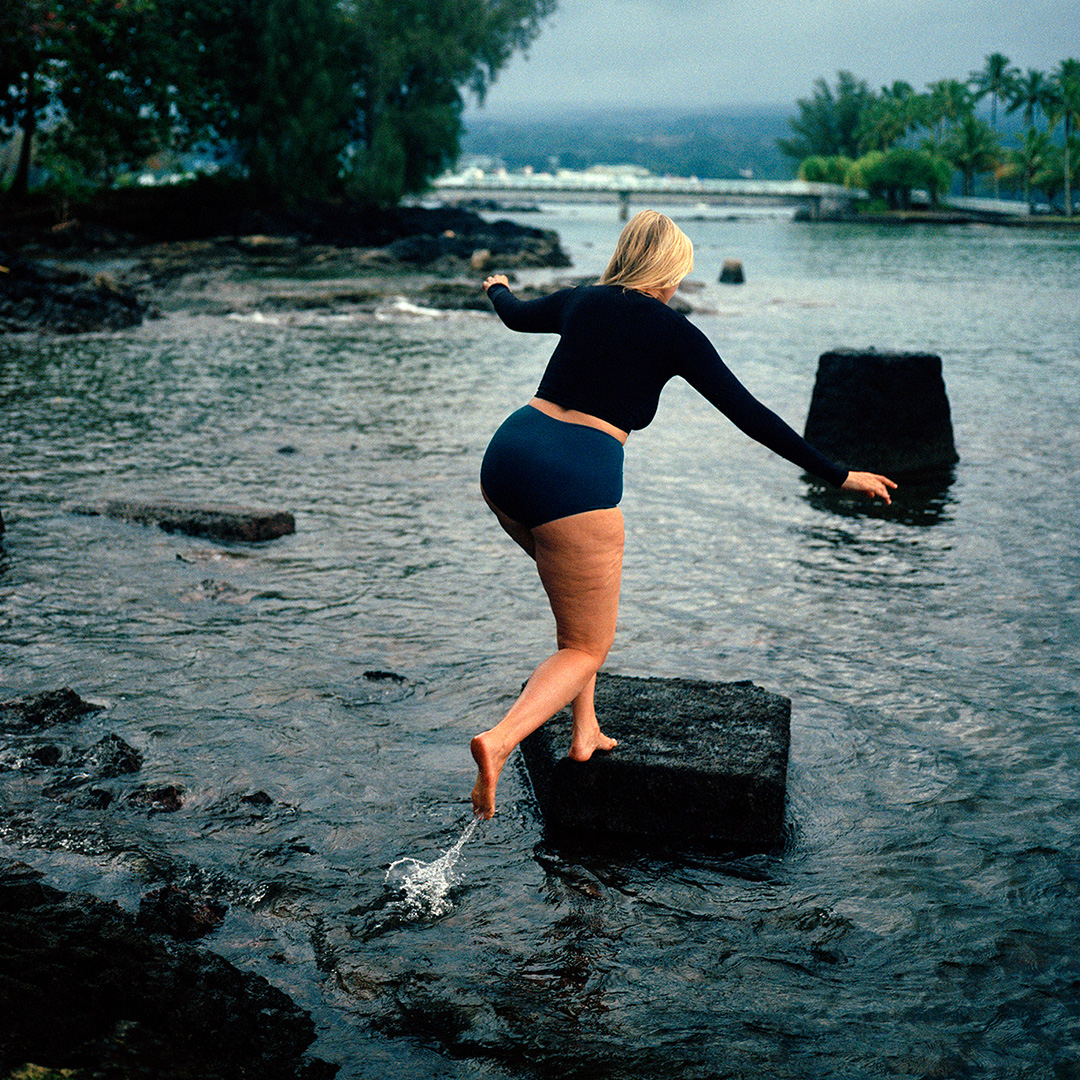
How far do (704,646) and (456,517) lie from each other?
9.37 ft

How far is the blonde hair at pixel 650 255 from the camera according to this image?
3432 millimetres

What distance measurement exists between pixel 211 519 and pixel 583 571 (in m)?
4.44

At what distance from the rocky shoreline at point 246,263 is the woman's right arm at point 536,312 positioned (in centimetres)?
1550

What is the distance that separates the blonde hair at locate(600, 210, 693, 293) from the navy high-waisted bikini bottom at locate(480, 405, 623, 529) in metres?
0.47

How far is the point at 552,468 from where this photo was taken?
3389 mm

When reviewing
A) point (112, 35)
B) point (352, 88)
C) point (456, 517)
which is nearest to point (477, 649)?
point (456, 517)

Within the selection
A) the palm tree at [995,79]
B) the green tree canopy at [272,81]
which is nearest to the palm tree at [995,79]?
the palm tree at [995,79]

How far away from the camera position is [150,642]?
5.44 m

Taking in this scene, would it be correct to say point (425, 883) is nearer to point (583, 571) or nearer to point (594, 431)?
point (583, 571)

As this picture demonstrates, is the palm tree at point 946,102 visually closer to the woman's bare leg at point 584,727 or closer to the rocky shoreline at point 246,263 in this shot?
the rocky shoreline at point 246,263

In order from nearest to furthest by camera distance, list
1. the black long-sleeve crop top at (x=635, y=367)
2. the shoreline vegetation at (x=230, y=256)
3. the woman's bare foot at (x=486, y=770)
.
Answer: the woman's bare foot at (x=486, y=770), the black long-sleeve crop top at (x=635, y=367), the shoreline vegetation at (x=230, y=256)

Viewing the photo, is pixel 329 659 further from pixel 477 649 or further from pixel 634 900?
pixel 634 900

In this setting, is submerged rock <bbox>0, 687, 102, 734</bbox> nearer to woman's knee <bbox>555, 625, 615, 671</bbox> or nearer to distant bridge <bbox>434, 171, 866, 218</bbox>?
woman's knee <bbox>555, 625, 615, 671</bbox>

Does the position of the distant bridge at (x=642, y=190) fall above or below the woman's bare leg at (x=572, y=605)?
above
